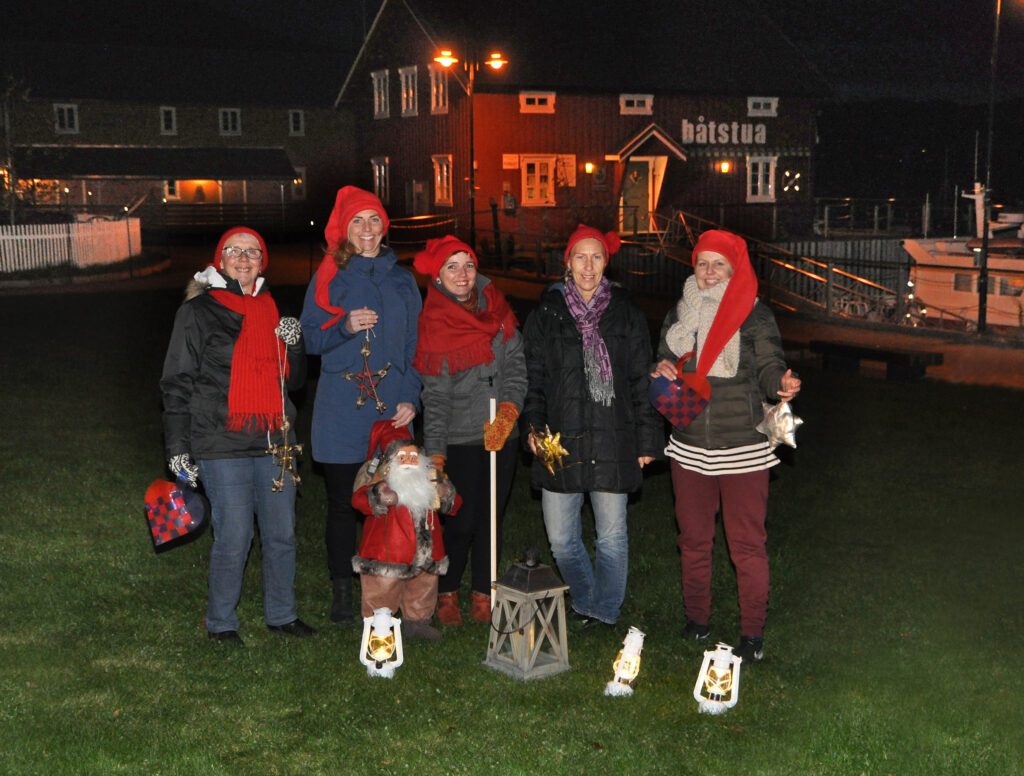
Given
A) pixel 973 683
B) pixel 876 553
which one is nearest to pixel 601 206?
pixel 876 553

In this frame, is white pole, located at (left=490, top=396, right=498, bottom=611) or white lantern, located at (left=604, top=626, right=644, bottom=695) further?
white pole, located at (left=490, top=396, right=498, bottom=611)

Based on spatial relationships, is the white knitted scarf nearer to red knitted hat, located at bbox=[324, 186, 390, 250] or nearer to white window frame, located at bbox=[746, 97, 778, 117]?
red knitted hat, located at bbox=[324, 186, 390, 250]

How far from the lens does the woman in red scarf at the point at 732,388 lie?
6.27 m

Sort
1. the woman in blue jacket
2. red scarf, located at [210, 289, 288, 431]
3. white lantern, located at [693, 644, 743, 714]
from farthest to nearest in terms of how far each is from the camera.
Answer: the woman in blue jacket, red scarf, located at [210, 289, 288, 431], white lantern, located at [693, 644, 743, 714]

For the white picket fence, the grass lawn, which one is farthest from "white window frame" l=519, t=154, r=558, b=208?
the grass lawn

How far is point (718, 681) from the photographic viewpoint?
19.0 feet

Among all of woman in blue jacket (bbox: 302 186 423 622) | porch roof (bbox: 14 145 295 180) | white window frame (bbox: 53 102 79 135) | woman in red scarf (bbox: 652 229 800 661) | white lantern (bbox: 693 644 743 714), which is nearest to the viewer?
white lantern (bbox: 693 644 743 714)

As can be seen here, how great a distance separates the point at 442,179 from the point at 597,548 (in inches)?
1424

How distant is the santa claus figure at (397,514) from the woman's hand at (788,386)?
5.49 ft

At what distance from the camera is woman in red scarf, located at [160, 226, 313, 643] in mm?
6332

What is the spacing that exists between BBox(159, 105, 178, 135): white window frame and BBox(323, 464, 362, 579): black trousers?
55.8m

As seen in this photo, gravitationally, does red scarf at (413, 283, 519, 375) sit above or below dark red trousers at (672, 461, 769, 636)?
above

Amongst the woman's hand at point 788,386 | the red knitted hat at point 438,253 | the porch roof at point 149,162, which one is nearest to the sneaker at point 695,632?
the woman's hand at point 788,386

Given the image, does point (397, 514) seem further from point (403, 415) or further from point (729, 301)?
point (729, 301)
